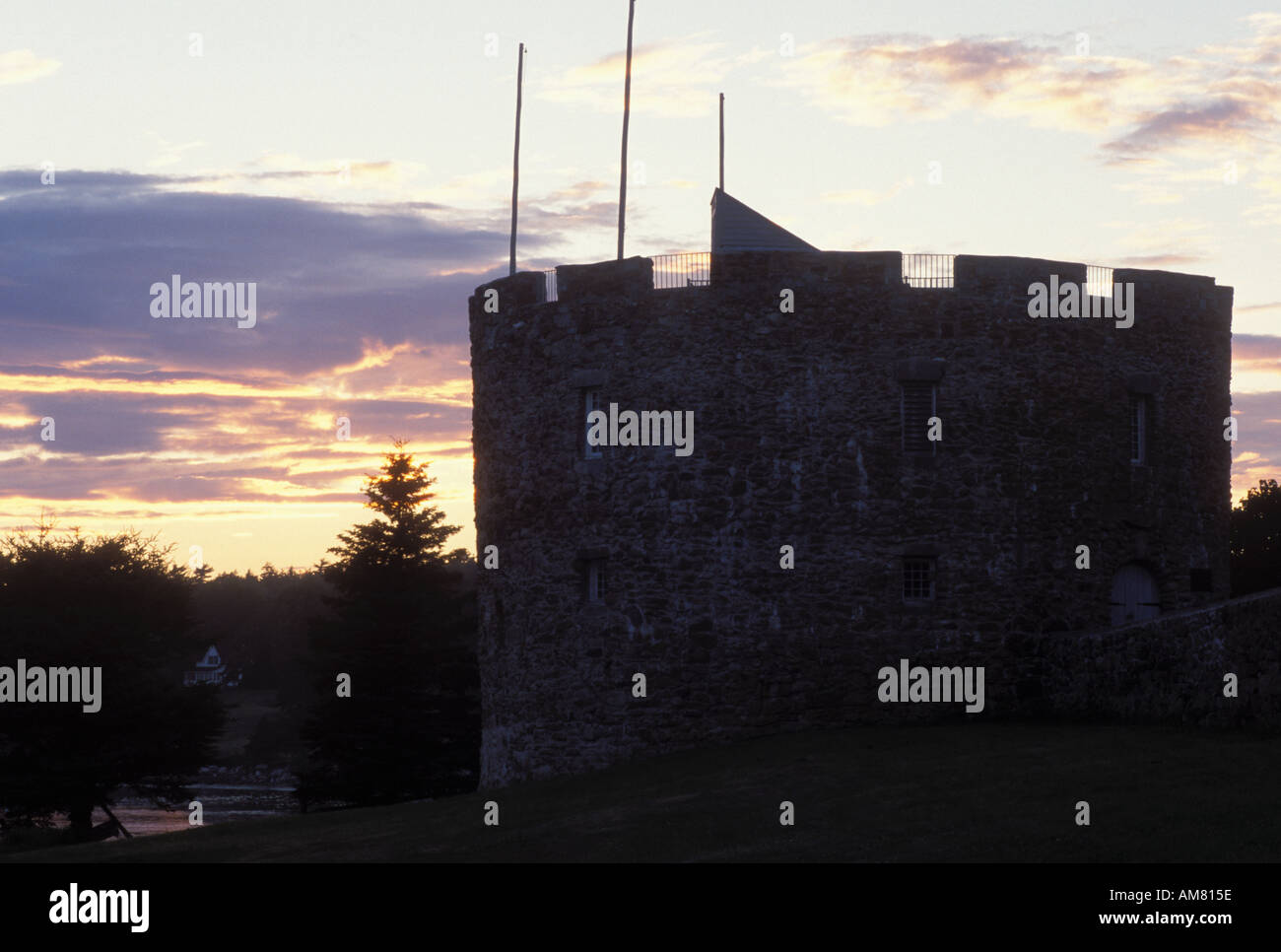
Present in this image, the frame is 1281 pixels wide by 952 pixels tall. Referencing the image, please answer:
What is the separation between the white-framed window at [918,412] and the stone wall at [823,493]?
233 mm

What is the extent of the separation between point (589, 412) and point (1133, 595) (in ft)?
33.1

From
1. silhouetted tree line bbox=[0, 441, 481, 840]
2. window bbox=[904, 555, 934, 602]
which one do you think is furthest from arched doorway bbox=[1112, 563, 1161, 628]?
silhouetted tree line bbox=[0, 441, 481, 840]

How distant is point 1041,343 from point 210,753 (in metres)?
25.4

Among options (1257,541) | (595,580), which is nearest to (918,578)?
(595,580)

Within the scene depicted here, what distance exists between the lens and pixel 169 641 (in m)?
45.3

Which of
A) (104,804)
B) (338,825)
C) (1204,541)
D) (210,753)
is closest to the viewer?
(338,825)

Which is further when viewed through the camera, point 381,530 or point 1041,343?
point 381,530

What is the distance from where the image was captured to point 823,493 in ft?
89.9

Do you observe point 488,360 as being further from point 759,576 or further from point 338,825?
point 338,825

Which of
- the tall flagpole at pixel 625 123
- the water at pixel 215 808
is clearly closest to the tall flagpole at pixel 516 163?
the tall flagpole at pixel 625 123

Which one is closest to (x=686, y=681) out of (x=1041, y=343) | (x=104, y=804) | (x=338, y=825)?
(x=338, y=825)

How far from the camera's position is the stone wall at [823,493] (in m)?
27.3

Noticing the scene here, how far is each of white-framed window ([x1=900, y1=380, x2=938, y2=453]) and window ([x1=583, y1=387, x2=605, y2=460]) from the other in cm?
522
